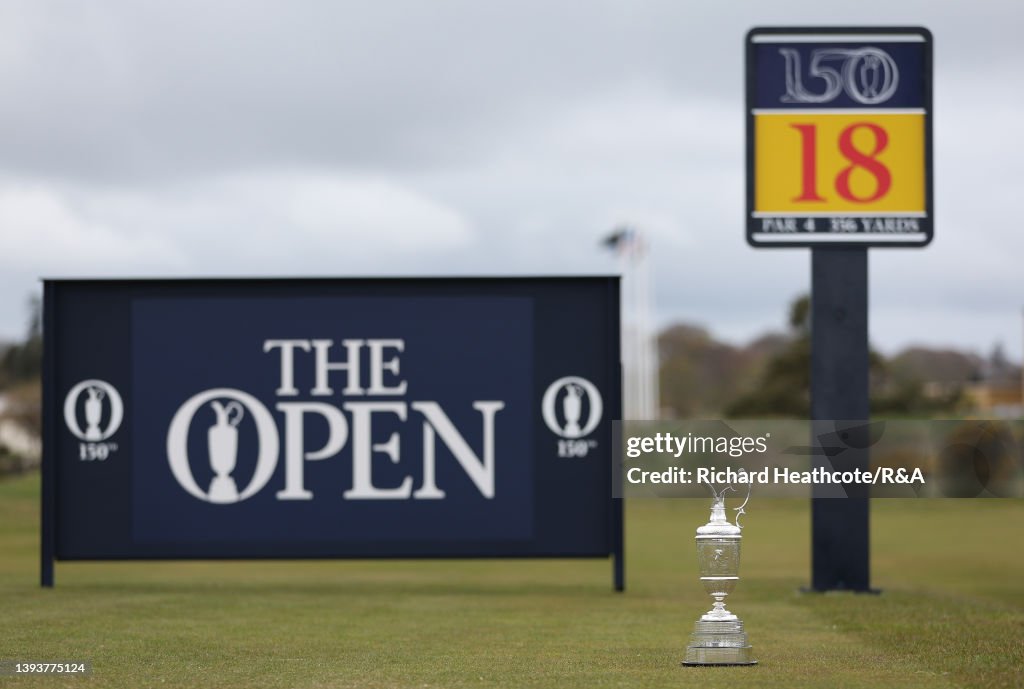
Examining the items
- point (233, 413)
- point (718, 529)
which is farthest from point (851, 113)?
point (718, 529)

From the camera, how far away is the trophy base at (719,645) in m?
10.6

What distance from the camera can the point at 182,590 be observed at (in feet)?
57.6

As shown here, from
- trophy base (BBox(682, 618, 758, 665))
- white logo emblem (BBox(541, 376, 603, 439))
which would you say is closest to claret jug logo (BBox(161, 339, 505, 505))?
white logo emblem (BBox(541, 376, 603, 439))

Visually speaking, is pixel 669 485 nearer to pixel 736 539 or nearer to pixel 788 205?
pixel 788 205

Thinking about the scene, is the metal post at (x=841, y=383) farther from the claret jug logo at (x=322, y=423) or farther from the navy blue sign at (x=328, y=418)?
the claret jug logo at (x=322, y=423)

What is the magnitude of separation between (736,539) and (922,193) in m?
7.55

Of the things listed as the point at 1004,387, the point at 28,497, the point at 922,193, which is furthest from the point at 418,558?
the point at 1004,387

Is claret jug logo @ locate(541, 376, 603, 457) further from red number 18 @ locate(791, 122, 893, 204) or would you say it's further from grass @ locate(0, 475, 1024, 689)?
red number 18 @ locate(791, 122, 893, 204)

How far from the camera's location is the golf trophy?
10484 millimetres

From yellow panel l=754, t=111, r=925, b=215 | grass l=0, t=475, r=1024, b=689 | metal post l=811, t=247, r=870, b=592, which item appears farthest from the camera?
yellow panel l=754, t=111, r=925, b=215

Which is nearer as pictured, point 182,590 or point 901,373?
point 182,590

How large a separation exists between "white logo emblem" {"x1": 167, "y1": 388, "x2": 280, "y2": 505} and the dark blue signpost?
17.6ft

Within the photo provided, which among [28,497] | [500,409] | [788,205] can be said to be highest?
[788,205]

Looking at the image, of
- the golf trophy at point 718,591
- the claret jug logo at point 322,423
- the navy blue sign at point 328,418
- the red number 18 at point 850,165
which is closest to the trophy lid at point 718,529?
the golf trophy at point 718,591
